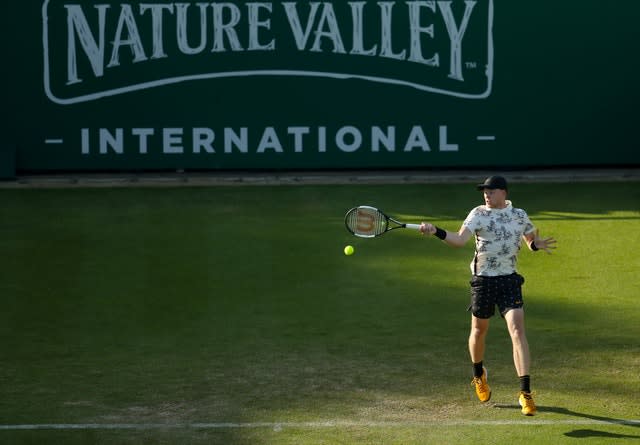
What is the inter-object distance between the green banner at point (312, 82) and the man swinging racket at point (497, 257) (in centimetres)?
1283

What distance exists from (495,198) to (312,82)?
1317cm

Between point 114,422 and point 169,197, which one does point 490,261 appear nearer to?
point 114,422

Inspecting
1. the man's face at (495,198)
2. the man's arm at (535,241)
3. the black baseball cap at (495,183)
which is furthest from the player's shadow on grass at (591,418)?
the black baseball cap at (495,183)

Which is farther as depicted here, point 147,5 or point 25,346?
point 147,5

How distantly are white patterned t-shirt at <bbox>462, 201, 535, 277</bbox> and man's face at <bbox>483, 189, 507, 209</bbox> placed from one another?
0.14 feet

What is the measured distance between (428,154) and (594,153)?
3.10m

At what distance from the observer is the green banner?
2367cm

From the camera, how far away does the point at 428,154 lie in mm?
23969

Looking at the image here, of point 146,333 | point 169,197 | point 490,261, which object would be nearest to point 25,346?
point 146,333

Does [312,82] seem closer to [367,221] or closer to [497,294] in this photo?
[367,221]

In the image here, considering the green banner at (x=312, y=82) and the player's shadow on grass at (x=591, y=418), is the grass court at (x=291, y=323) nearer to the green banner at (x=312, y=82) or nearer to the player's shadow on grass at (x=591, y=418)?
the player's shadow on grass at (x=591, y=418)

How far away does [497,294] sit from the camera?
36.1ft

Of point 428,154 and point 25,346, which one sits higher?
point 428,154

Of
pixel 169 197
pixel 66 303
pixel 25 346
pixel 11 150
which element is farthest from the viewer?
pixel 11 150
